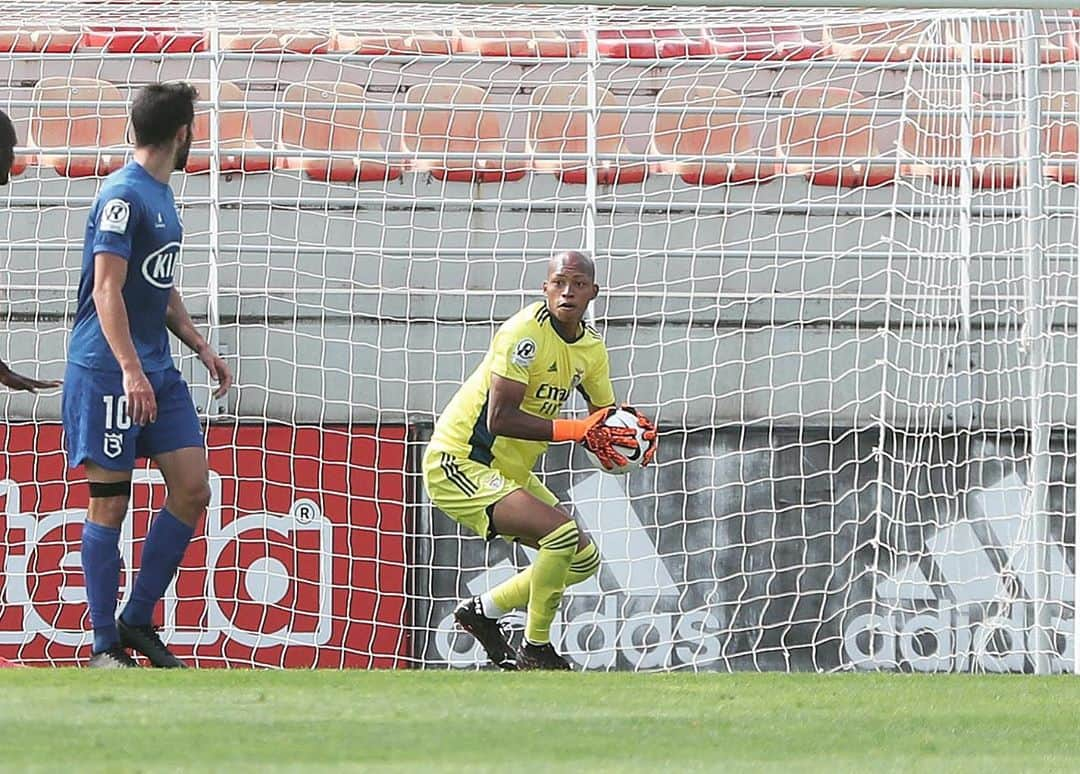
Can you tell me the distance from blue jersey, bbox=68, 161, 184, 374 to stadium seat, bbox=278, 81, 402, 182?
326 cm

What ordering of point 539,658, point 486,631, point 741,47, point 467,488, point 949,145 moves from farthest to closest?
point 741,47 < point 949,145 < point 486,631 < point 467,488 < point 539,658

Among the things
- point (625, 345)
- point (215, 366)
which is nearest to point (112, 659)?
point (215, 366)

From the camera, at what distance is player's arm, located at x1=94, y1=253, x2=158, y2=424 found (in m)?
4.61

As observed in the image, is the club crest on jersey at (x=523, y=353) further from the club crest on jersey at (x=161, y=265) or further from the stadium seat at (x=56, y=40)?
the stadium seat at (x=56, y=40)

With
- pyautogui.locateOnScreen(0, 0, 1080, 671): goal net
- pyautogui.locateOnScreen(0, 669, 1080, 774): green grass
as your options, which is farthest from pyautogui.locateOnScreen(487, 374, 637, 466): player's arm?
pyautogui.locateOnScreen(0, 0, 1080, 671): goal net

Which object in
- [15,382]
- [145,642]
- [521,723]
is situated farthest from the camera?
[145,642]

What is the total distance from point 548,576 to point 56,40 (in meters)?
4.22

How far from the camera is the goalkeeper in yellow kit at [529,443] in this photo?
5605 millimetres

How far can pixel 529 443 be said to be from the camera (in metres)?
5.94

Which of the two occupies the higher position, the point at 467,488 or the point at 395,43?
the point at 395,43

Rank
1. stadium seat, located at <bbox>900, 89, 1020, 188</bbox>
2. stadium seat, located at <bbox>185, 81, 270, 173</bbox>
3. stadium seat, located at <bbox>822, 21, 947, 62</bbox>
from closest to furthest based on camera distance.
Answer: stadium seat, located at <bbox>900, 89, 1020, 188</bbox> < stadium seat, located at <bbox>822, 21, 947, 62</bbox> < stadium seat, located at <bbox>185, 81, 270, 173</bbox>

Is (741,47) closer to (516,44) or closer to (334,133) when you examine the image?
(516,44)

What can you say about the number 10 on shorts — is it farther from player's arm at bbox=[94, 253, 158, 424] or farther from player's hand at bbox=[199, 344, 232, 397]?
player's hand at bbox=[199, 344, 232, 397]

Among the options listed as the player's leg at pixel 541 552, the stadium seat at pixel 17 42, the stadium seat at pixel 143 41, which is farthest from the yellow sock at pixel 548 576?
the stadium seat at pixel 17 42
